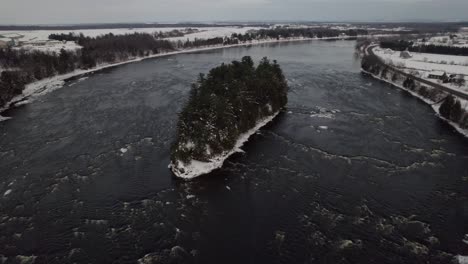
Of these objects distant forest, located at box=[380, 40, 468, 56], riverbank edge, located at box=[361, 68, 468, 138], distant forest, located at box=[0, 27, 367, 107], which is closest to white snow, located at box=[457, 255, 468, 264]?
riverbank edge, located at box=[361, 68, 468, 138]

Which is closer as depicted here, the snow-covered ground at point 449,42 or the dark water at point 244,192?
the dark water at point 244,192

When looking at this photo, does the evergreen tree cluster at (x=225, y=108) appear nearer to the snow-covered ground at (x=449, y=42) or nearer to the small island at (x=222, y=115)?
the small island at (x=222, y=115)

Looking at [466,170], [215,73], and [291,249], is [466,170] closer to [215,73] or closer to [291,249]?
[291,249]

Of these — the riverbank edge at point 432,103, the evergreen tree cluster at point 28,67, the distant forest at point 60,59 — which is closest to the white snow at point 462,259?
the riverbank edge at point 432,103

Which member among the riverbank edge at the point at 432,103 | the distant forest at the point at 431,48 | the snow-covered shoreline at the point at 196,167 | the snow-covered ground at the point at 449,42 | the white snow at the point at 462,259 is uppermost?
the snow-covered ground at the point at 449,42

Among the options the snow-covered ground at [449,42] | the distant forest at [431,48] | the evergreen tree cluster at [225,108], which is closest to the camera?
the evergreen tree cluster at [225,108]

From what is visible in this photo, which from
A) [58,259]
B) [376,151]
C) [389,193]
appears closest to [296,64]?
[376,151]

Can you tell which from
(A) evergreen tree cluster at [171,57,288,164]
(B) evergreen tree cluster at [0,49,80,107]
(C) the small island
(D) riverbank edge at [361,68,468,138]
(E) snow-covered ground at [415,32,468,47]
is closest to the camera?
(C) the small island

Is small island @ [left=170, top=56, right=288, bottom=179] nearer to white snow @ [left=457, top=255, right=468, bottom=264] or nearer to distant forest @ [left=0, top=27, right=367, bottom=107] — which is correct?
white snow @ [left=457, top=255, right=468, bottom=264]
